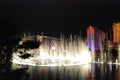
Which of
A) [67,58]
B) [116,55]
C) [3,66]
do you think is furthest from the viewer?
[116,55]

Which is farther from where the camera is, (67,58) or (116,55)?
(116,55)

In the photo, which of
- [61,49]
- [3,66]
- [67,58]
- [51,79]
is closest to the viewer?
[3,66]

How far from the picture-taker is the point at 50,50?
54875 millimetres

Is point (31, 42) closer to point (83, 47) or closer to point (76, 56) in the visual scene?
point (76, 56)

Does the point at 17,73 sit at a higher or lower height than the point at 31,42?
lower

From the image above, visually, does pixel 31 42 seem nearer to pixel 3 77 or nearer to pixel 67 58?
pixel 3 77

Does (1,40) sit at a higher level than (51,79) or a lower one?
higher

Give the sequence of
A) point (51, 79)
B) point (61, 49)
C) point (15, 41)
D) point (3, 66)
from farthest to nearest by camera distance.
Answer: point (61, 49), point (51, 79), point (15, 41), point (3, 66)

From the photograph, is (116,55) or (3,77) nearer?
(3,77)

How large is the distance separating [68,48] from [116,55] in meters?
12.6

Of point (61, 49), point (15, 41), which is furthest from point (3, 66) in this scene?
point (61, 49)

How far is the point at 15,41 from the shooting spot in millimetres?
9211

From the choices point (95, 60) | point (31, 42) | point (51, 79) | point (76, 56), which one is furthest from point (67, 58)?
point (31, 42)

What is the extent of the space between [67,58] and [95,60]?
43.2ft
